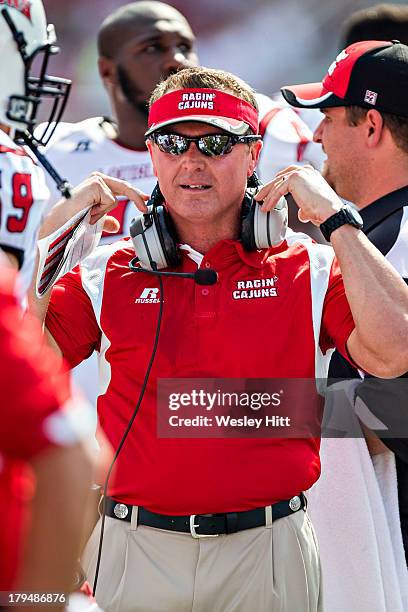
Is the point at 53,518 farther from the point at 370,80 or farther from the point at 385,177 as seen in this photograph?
the point at 370,80

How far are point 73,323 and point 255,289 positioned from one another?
0.47 metres

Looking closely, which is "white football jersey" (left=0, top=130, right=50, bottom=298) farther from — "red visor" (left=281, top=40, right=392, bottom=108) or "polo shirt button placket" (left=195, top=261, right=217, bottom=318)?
"red visor" (left=281, top=40, right=392, bottom=108)

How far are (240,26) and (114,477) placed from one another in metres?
5.23

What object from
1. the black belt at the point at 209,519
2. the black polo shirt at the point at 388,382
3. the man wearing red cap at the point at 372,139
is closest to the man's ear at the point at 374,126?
the man wearing red cap at the point at 372,139

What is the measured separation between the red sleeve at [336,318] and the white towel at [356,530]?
0.40m

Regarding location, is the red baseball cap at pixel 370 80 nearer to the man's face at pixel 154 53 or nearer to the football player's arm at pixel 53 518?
the man's face at pixel 154 53

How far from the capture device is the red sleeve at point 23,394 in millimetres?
1272

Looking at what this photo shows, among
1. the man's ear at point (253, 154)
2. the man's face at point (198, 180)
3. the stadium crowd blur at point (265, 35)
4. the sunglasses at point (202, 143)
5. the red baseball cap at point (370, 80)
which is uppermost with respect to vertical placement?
the stadium crowd blur at point (265, 35)

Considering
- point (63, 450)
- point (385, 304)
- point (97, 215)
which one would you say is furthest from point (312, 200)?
point (63, 450)

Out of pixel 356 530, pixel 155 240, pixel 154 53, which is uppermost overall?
pixel 154 53

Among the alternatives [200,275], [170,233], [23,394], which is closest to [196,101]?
[170,233]

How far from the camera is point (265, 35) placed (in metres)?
7.16

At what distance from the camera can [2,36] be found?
2146mm

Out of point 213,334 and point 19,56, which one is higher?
point 19,56
